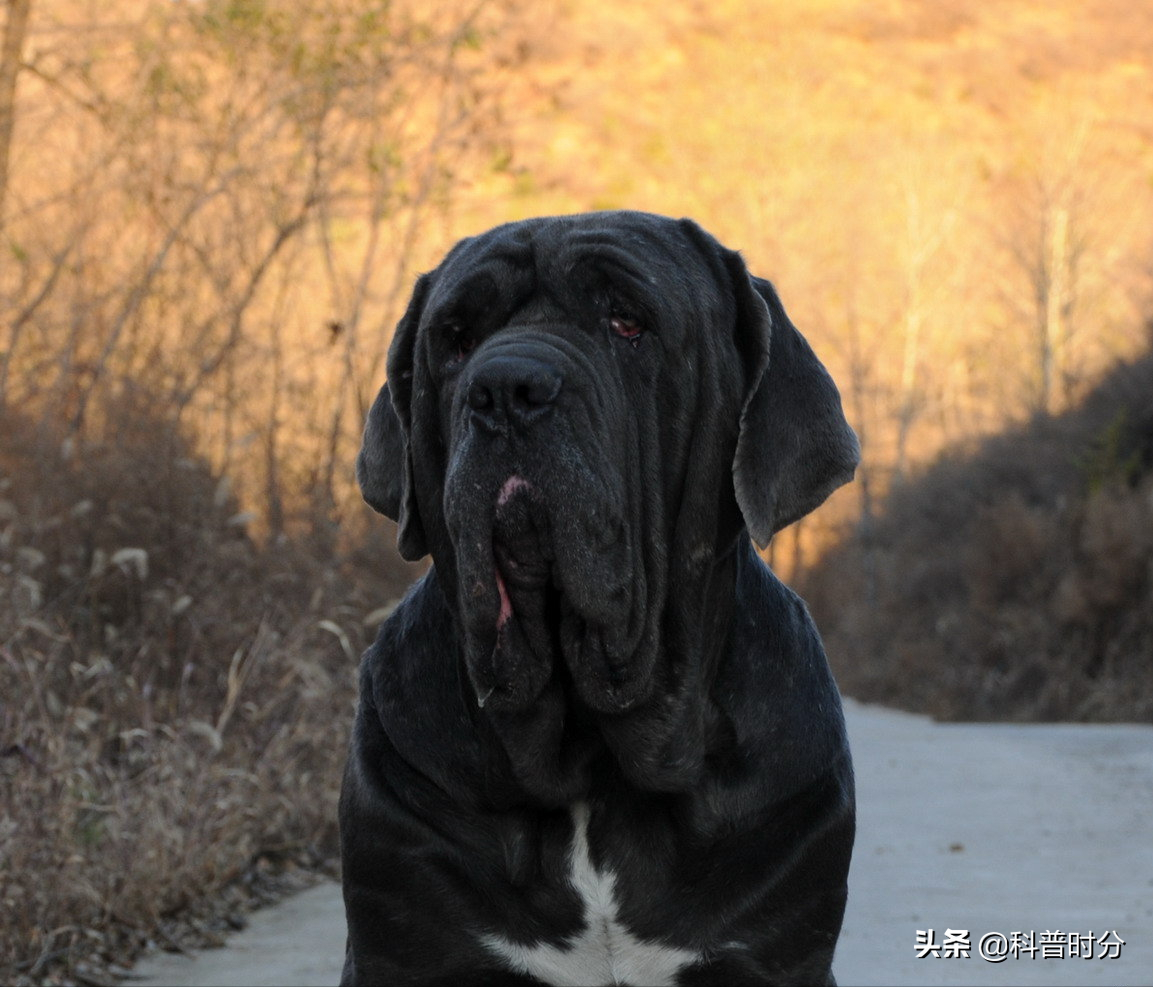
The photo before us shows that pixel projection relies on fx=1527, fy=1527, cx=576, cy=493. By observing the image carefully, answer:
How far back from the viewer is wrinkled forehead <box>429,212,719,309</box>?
2656mm

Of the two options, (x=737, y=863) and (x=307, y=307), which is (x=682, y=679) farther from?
(x=307, y=307)

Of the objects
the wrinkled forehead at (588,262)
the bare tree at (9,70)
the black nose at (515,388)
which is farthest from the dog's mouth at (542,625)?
the bare tree at (9,70)

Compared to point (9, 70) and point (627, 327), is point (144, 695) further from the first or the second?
point (9, 70)

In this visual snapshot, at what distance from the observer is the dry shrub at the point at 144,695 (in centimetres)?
437

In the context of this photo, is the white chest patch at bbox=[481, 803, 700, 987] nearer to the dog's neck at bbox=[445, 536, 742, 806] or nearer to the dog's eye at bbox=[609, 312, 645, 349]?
the dog's neck at bbox=[445, 536, 742, 806]

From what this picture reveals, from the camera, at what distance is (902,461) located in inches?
1506

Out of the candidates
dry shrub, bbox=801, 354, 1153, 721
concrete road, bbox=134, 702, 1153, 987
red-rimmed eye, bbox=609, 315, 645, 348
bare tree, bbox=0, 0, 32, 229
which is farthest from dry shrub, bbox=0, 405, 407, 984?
dry shrub, bbox=801, 354, 1153, 721

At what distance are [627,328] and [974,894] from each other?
131 inches

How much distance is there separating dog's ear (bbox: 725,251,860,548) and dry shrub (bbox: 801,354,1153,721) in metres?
13.1

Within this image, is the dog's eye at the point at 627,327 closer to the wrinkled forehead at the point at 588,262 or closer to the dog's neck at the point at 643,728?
the wrinkled forehead at the point at 588,262

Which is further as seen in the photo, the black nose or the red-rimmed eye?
the red-rimmed eye

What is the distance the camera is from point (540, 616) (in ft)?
8.53

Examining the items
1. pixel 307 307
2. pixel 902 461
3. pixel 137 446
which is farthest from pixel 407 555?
pixel 902 461

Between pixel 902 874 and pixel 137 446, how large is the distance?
354 centimetres
